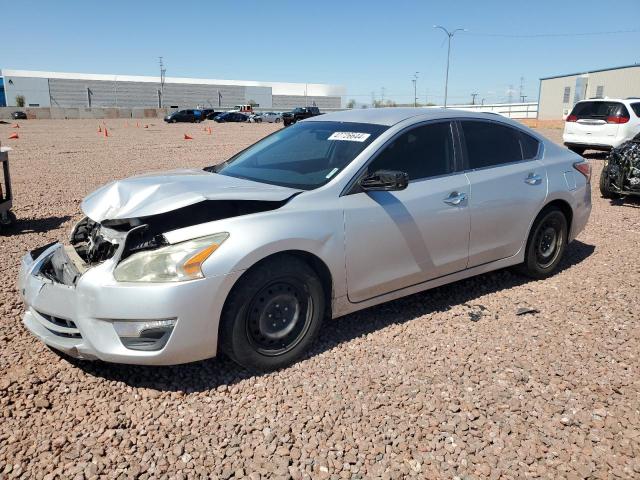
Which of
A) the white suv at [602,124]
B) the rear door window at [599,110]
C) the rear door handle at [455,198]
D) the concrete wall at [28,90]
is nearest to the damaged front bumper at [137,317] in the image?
the rear door handle at [455,198]

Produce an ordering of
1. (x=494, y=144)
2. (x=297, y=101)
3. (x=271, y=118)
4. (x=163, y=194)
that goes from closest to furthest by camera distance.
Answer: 1. (x=163, y=194)
2. (x=494, y=144)
3. (x=271, y=118)
4. (x=297, y=101)

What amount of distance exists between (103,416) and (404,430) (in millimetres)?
1701

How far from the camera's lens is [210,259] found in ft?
9.98

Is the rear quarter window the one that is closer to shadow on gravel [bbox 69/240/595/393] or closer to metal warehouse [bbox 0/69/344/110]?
shadow on gravel [bbox 69/240/595/393]

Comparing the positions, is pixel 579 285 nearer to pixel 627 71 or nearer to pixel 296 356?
pixel 296 356

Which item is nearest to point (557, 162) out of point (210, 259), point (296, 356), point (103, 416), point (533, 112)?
point (296, 356)

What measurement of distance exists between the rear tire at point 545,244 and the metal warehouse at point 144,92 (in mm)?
92092

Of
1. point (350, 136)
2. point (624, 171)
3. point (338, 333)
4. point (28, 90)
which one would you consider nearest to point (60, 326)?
point (338, 333)

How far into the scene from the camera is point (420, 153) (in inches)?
165

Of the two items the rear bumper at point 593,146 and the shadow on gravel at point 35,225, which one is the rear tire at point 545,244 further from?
the rear bumper at point 593,146

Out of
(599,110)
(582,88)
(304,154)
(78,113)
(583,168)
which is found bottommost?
(583,168)

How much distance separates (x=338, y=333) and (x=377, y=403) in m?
0.98

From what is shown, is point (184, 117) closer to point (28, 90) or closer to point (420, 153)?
point (420, 153)

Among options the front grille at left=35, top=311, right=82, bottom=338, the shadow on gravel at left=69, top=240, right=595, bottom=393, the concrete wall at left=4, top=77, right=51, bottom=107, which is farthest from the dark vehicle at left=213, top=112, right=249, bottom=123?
the concrete wall at left=4, top=77, right=51, bottom=107
